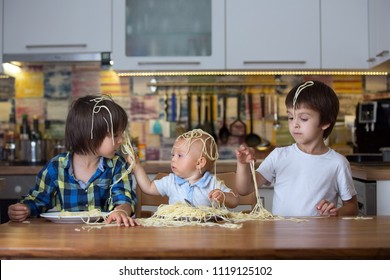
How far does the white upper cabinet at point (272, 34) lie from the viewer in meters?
3.18

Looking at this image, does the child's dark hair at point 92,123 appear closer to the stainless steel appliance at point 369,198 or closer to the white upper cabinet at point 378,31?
the stainless steel appliance at point 369,198

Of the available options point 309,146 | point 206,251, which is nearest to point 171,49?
point 309,146

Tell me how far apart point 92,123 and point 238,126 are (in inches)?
69.1

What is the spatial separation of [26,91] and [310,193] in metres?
2.10

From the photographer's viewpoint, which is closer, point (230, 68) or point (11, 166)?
point (11, 166)

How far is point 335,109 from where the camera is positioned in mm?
1972

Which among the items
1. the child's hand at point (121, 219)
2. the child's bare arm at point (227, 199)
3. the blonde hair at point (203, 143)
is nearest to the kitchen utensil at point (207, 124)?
the blonde hair at point (203, 143)

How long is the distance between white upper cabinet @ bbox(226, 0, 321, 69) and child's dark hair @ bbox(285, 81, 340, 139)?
4.05ft

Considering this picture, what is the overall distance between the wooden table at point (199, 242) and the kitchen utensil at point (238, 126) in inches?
82.6

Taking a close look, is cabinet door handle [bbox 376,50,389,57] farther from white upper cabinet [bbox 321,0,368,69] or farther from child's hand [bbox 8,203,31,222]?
child's hand [bbox 8,203,31,222]

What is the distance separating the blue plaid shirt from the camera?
1812mm

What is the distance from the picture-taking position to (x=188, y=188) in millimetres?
1844
